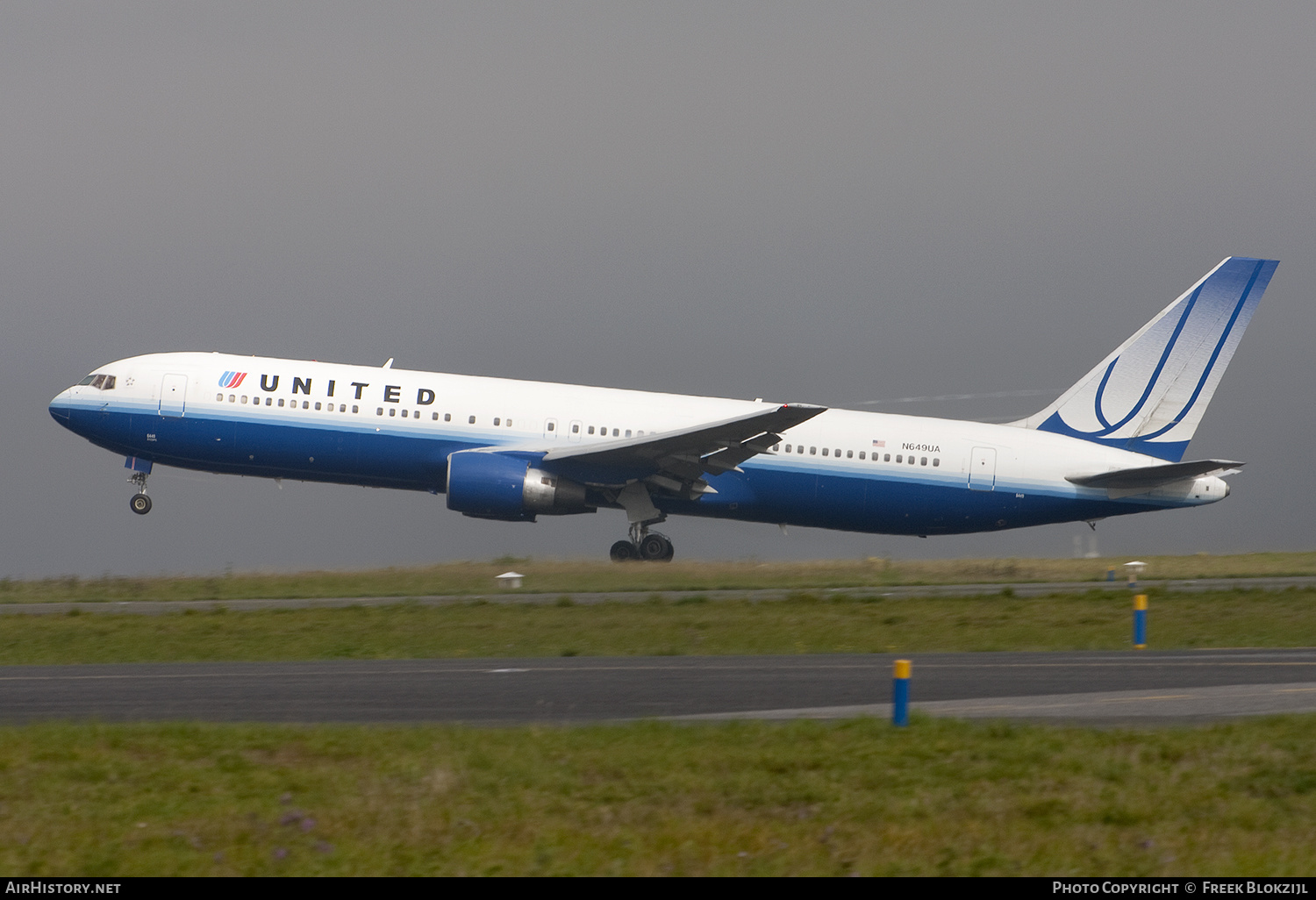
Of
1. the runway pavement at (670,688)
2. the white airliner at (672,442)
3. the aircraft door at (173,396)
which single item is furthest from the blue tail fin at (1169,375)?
the aircraft door at (173,396)

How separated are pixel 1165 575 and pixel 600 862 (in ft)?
90.3

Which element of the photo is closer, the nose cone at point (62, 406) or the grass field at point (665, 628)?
the grass field at point (665, 628)

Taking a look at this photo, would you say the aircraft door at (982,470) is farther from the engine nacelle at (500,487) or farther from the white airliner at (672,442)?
the engine nacelle at (500,487)

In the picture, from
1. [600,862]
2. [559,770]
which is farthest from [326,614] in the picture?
[600,862]

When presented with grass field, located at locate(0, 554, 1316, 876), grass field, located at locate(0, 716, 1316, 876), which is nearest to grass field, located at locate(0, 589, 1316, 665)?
grass field, located at locate(0, 554, 1316, 876)

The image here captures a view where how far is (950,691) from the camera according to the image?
582 inches

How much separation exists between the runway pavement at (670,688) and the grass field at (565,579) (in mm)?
9850

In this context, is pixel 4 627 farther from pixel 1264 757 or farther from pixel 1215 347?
pixel 1215 347

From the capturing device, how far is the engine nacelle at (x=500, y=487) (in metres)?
30.9

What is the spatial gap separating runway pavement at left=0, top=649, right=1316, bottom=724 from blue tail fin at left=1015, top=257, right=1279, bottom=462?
55.0 ft

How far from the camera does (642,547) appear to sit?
108 feet

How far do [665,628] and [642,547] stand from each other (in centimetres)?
1154

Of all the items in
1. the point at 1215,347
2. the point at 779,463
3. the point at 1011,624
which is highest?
the point at 1215,347
